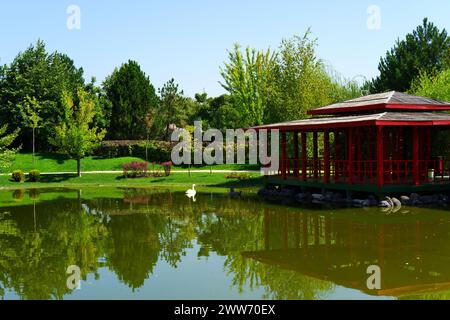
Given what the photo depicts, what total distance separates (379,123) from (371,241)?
827 centimetres

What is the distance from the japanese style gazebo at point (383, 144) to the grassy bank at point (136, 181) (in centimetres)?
706

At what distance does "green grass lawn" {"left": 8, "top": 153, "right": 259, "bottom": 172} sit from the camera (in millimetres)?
47125

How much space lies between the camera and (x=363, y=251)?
14.1m

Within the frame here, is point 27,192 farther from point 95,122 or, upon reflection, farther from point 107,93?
point 107,93

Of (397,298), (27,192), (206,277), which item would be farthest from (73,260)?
(27,192)

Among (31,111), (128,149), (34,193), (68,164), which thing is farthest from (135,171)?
(31,111)

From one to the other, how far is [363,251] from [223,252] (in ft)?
12.2

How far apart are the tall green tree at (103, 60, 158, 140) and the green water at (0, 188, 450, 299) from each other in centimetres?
3475

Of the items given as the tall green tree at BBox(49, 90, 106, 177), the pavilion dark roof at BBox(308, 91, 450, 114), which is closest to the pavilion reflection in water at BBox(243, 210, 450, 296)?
the pavilion dark roof at BBox(308, 91, 450, 114)

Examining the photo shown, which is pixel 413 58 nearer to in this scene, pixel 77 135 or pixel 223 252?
pixel 77 135

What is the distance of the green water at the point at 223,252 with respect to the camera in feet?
35.2

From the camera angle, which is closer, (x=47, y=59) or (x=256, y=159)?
(x=256, y=159)

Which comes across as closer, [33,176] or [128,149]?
[33,176]
